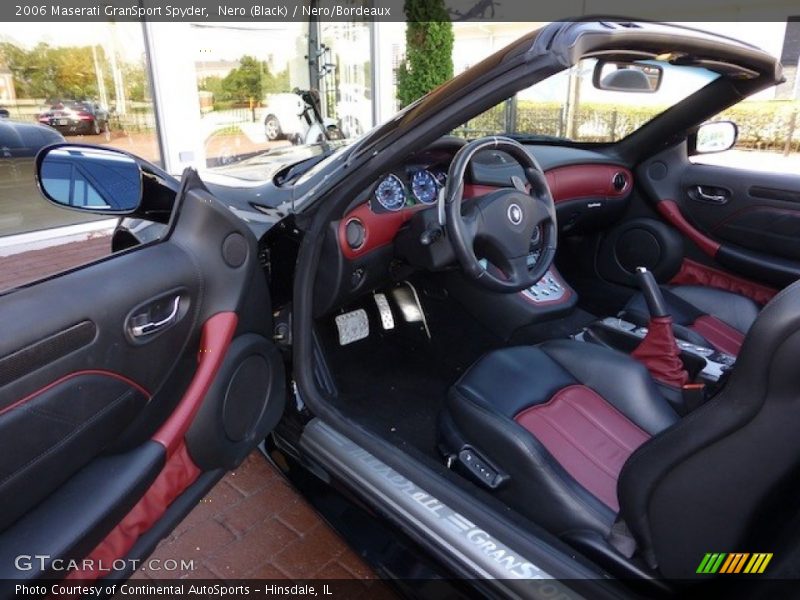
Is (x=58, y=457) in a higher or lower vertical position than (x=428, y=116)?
lower

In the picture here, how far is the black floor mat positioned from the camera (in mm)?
2176

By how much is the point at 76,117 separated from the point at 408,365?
16.8 feet

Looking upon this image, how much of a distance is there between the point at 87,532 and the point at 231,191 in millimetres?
1265

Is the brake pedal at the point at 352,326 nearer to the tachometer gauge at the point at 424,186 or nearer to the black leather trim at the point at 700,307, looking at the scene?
the tachometer gauge at the point at 424,186

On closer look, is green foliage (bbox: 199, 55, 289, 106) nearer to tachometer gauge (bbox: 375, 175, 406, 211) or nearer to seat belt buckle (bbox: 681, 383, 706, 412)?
tachometer gauge (bbox: 375, 175, 406, 211)

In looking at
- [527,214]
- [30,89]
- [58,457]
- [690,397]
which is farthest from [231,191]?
[30,89]

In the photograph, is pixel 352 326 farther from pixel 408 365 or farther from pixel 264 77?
pixel 264 77

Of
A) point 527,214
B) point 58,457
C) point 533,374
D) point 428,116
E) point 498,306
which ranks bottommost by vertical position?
point 498,306

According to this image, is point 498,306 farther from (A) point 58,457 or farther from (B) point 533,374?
(A) point 58,457

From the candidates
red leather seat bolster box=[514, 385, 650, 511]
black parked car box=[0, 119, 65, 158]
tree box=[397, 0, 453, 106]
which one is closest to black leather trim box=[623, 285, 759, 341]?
red leather seat bolster box=[514, 385, 650, 511]

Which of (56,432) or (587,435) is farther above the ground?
(56,432)

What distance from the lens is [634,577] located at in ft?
3.85

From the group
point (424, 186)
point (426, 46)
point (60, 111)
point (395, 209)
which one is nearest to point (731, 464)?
point (395, 209)

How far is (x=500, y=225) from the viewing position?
6.09 ft
